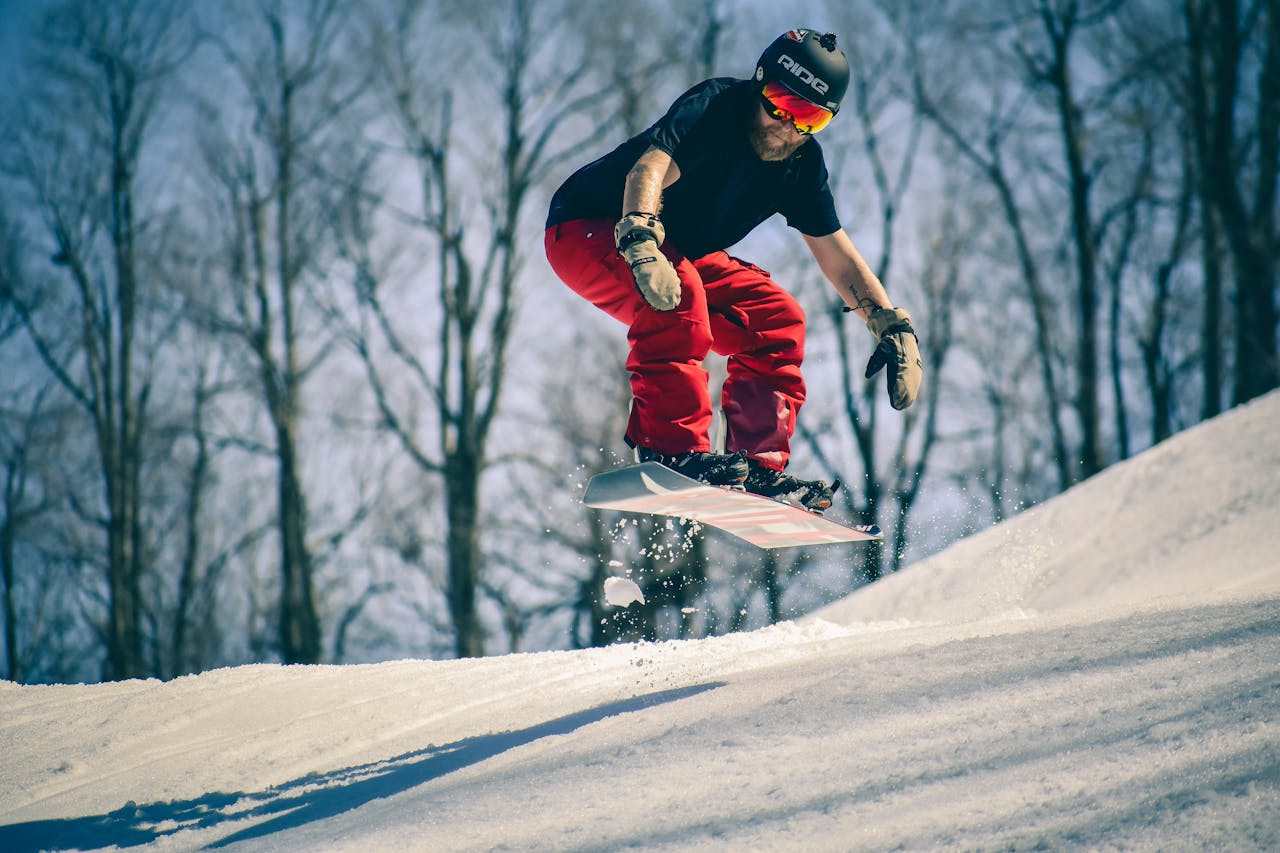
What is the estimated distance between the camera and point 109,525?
1512 cm

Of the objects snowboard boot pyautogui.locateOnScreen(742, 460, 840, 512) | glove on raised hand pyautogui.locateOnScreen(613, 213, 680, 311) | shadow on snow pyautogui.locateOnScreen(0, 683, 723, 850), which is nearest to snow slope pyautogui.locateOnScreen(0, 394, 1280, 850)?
shadow on snow pyautogui.locateOnScreen(0, 683, 723, 850)

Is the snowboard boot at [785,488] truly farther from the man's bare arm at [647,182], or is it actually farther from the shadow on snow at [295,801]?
the man's bare arm at [647,182]

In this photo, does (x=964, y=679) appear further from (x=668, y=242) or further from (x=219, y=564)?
(x=219, y=564)

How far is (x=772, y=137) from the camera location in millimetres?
3662

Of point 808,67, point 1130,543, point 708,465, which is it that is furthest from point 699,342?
point 1130,543

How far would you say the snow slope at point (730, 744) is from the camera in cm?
208

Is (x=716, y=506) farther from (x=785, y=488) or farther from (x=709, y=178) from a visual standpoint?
(x=709, y=178)

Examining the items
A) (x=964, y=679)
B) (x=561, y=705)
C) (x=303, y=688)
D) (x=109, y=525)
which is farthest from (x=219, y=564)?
(x=964, y=679)

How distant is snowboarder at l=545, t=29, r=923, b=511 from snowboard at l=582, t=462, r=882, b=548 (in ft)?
0.28

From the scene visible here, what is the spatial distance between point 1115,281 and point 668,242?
15.4m

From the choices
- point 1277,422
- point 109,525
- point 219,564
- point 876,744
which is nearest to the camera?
A: point 876,744

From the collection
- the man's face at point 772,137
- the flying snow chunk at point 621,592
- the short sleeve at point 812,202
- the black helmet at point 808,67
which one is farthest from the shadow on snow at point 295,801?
the black helmet at point 808,67

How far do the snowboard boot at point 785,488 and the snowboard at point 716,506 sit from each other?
6 centimetres

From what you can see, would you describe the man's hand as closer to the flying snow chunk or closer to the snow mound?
the flying snow chunk
